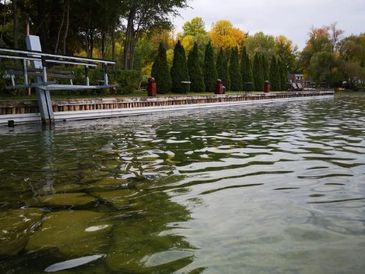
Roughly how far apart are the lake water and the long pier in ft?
24.1

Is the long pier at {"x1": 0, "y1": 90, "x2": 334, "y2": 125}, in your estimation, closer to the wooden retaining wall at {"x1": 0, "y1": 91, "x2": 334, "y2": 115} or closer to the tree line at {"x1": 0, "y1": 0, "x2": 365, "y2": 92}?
the wooden retaining wall at {"x1": 0, "y1": 91, "x2": 334, "y2": 115}

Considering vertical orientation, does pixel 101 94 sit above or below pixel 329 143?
above

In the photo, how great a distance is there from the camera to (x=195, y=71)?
3275 cm

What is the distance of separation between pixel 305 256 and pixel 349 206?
58.5 inches

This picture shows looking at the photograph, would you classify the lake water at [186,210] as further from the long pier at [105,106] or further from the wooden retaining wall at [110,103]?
the wooden retaining wall at [110,103]

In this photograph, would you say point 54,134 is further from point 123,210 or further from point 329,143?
point 123,210

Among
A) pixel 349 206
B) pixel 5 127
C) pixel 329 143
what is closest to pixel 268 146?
pixel 329 143

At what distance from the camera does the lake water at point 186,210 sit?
3074mm

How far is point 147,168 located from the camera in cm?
654

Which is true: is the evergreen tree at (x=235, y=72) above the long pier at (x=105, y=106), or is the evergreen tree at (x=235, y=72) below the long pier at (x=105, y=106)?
above

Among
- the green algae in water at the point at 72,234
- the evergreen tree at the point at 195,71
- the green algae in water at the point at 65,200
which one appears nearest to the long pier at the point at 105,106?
the evergreen tree at the point at 195,71

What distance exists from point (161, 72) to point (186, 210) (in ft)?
81.5

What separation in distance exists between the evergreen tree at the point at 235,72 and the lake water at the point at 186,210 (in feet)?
107

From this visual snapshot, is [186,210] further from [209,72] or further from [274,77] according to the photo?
[274,77]
